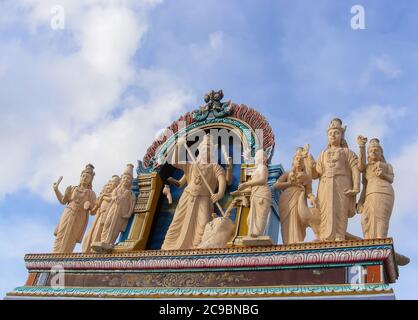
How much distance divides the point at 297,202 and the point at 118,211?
12.9 feet

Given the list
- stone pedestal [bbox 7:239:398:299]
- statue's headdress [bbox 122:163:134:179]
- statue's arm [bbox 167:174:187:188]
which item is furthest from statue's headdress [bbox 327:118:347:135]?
statue's headdress [bbox 122:163:134:179]

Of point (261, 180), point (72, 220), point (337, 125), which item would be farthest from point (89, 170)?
point (337, 125)

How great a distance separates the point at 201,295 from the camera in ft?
31.5

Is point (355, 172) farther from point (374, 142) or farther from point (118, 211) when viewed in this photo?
point (118, 211)

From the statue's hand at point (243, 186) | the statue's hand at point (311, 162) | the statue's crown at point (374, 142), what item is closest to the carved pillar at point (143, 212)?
the statue's hand at point (243, 186)

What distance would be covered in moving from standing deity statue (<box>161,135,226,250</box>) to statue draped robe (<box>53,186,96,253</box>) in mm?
2368

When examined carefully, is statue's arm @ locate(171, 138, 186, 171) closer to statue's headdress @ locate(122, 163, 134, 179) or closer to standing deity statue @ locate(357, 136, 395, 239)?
statue's headdress @ locate(122, 163, 134, 179)

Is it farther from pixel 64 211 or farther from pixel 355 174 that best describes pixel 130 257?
pixel 355 174

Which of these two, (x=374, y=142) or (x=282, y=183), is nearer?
(x=374, y=142)

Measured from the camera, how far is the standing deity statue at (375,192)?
9500mm

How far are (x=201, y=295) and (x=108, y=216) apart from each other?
10.9ft

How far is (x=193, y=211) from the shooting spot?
11492 millimetres

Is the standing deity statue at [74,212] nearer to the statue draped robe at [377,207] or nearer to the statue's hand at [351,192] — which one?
the statue's hand at [351,192]

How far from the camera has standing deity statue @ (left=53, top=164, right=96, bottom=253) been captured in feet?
41.0
